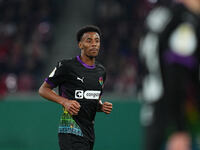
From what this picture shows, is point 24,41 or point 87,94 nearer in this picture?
point 87,94

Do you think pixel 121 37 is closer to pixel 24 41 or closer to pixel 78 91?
pixel 24 41

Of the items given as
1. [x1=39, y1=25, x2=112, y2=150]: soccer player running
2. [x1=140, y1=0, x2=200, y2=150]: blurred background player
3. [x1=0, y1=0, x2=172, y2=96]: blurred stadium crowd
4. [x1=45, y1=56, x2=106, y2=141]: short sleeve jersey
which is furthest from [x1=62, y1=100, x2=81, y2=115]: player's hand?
[x1=0, y1=0, x2=172, y2=96]: blurred stadium crowd

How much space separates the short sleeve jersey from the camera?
212 inches

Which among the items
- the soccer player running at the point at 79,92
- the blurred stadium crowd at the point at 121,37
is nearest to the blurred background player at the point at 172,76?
the soccer player running at the point at 79,92

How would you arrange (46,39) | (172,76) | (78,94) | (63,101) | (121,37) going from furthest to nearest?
(121,37), (46,39), (78,94), (63,101), (172,76)

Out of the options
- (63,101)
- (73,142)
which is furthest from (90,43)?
(73,142)

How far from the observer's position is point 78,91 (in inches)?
214

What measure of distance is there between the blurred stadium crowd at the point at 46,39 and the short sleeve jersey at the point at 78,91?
5542 mm

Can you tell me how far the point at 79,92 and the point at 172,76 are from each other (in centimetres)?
293

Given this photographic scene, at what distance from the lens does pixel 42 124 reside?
9.79 metres

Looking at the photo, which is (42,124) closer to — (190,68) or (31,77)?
(31,77)

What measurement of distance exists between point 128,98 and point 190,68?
23.6 feet

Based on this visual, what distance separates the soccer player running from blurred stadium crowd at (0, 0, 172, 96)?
218 inches

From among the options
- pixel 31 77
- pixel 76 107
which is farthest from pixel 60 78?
pixel 31 77
